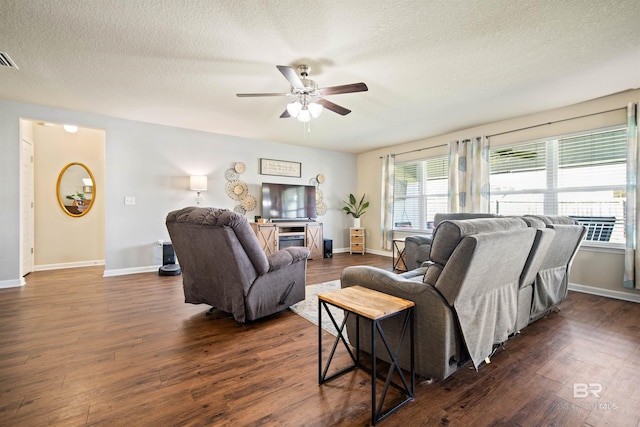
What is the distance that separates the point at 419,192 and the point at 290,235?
287 centimetres

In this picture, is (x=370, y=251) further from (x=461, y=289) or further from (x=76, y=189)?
(x=76, y=189)

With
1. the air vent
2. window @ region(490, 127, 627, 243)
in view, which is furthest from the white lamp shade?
window @ region(490, 127, 627, 243)

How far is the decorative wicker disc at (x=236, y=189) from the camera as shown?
18.0 ft

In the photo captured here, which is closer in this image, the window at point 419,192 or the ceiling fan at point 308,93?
the ceiling fan at point 308,93

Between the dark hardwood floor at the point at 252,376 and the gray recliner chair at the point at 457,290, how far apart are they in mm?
216

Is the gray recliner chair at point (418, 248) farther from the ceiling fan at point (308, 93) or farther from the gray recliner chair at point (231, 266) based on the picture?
the ceiling fan at point (308, 93)

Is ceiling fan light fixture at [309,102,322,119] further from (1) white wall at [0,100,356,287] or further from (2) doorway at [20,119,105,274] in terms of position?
(2) doorway at [20,119,105,274]

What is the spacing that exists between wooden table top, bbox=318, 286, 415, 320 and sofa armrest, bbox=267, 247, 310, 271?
1.05m

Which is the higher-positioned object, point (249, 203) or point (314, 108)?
point (314, 108)

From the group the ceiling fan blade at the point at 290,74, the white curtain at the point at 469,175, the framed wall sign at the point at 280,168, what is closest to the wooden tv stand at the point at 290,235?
the framed wall sign at the point at 280,168

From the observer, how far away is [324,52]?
2559 mm

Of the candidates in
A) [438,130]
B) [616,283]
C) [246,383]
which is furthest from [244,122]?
[616,283]

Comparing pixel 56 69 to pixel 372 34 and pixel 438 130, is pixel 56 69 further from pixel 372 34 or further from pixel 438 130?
pixel 438 130

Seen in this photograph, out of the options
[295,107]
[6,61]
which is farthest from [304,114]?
[6,61]
